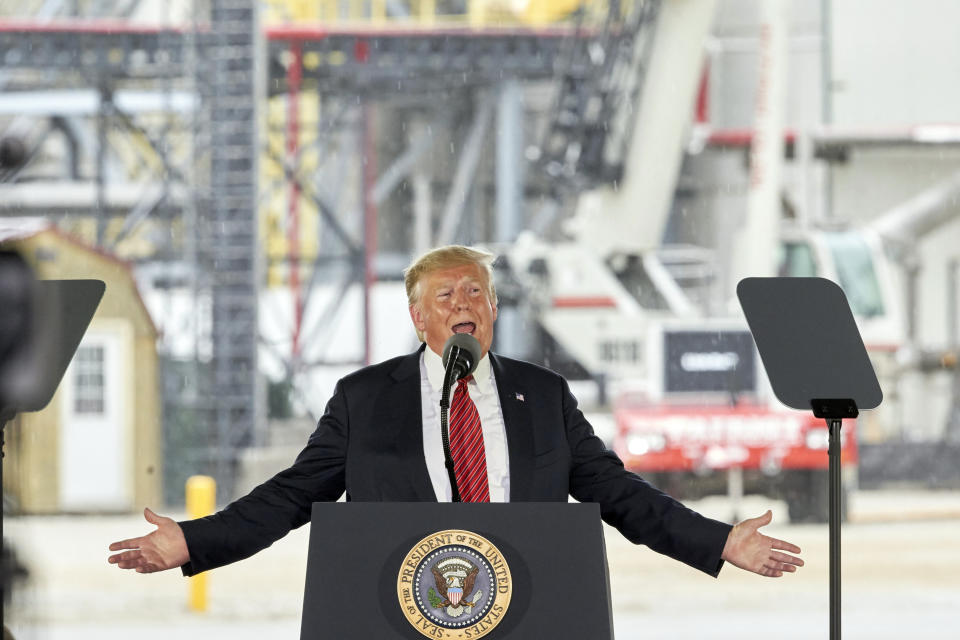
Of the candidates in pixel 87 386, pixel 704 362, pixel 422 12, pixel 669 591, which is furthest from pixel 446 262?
pixel 422 12

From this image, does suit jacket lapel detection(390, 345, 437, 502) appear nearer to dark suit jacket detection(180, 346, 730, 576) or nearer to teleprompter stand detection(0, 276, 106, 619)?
dark suit jacket detection(180, 346, 730, 576)

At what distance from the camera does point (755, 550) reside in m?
2.50

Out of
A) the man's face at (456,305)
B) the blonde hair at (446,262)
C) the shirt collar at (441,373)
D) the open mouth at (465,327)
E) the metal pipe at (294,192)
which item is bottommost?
the shirt collar at (441,373)

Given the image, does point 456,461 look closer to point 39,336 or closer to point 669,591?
point 39,336

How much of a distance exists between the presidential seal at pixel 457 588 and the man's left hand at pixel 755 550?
1.57ft

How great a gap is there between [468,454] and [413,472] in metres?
0.10

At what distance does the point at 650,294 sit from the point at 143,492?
5.26 m

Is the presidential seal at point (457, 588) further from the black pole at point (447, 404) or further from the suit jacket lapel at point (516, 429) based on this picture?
the suit jacket lapel at point (516, 429)

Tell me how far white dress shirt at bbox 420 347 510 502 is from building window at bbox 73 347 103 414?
12102mm

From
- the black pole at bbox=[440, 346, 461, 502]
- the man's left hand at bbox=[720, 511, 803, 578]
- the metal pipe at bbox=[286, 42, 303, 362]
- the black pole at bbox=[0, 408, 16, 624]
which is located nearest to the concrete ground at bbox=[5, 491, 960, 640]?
the black pole at bbox=[0, 408, 16, 624]

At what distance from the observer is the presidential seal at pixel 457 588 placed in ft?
7.21

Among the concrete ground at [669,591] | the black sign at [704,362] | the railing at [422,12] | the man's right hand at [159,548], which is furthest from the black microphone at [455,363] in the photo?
the railing at [422,12]

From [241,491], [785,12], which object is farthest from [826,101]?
[241,491]

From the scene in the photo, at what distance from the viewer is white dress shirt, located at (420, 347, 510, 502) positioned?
2527 millimetres
